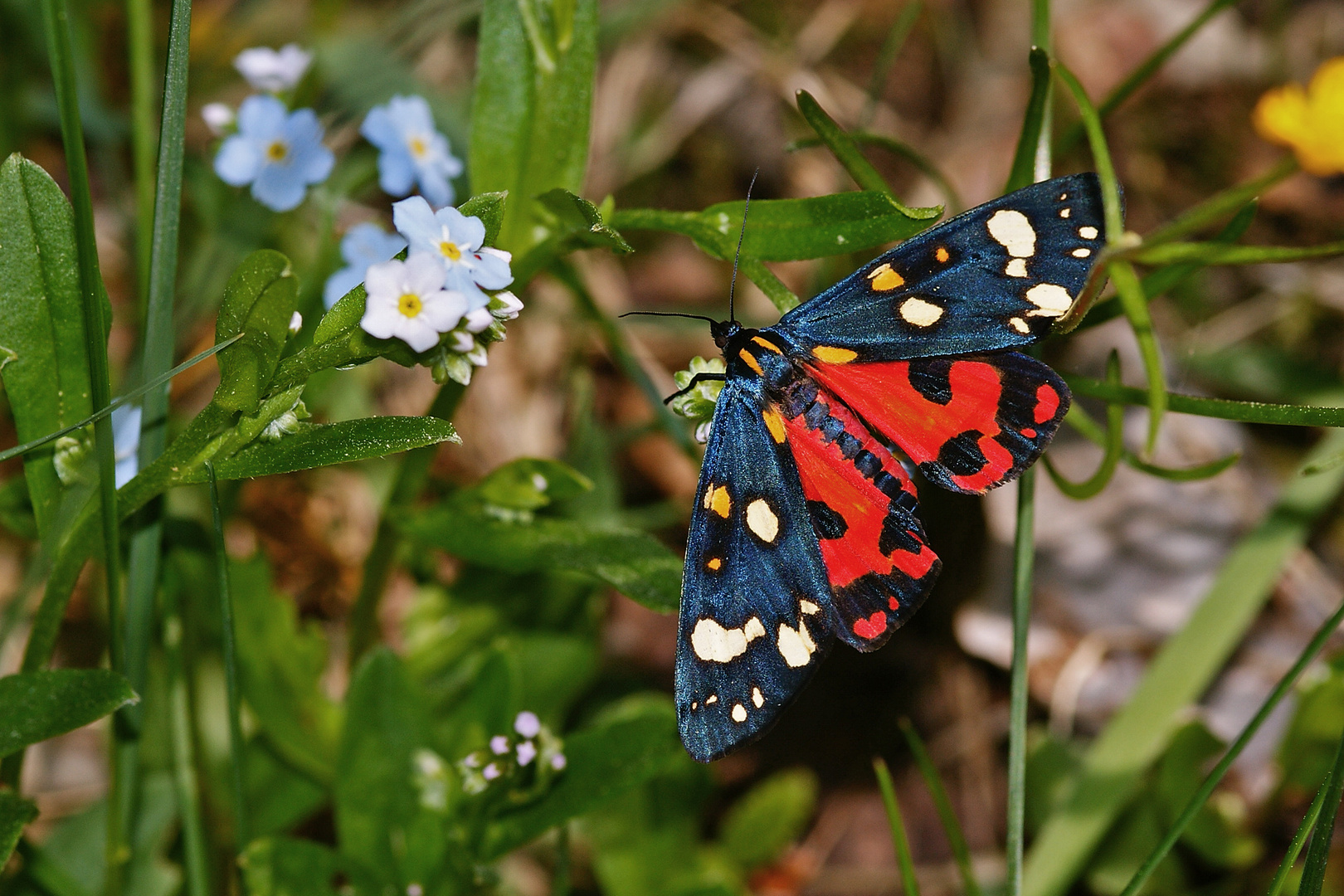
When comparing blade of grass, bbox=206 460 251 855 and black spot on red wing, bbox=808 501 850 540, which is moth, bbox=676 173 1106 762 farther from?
blade of grass, bbox=206 460 251 855

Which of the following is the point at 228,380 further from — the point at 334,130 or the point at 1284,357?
the point at 1284,357

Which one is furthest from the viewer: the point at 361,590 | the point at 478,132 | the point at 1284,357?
the point at 1284,357

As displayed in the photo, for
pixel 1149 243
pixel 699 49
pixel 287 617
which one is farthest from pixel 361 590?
pixel 699 49

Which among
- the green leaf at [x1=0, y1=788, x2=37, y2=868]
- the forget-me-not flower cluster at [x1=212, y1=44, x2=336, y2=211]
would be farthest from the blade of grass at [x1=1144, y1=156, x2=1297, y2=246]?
the green leaf at [x1=0, y1=788, x2=37, y2=868]

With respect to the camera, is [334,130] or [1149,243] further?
[334,130]

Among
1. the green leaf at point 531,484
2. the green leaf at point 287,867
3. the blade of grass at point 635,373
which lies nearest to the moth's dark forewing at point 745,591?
the green leaf at point 531,484

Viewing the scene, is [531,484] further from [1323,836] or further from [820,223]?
[1323,836]

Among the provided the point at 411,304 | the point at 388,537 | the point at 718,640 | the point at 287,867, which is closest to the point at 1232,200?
the point at 718,640

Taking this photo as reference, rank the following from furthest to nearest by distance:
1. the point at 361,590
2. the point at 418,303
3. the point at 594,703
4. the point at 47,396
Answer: the point at 594,703, the point at 361,590, the point at 47,396, the point at 418,303
